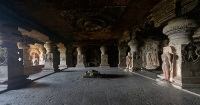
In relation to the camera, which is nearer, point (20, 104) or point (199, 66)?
point (20, 104)

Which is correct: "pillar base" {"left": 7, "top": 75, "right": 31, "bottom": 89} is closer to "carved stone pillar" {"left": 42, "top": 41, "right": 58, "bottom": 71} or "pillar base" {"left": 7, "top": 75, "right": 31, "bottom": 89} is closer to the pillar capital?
"carved stone pillar" {"left": 42, "top": 41, "right": 58, "bottom": 71}

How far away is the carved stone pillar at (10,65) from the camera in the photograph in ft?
13.3

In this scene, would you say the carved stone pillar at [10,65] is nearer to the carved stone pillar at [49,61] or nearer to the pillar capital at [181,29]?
the carved stone pillar at [49,61]

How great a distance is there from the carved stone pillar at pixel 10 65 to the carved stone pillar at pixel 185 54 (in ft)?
17.8

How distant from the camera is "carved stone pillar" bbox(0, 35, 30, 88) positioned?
405cm

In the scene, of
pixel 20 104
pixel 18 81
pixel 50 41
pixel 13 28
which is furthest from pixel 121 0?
pixel 50 41

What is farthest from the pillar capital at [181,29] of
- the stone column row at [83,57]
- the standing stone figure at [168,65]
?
the stone column row at [83,57]

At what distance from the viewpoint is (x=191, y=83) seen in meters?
3.37

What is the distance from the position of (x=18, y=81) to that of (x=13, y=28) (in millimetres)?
2014

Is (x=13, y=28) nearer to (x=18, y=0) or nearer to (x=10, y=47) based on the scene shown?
(x=10, y=47)

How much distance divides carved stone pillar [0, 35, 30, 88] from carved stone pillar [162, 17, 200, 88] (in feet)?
17.8

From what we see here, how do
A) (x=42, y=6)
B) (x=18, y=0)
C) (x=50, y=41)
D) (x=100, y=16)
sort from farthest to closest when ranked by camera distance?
(x=50, y=41) → (x=100, y=16) → (x=42, y=6) → (x=18, y=0)

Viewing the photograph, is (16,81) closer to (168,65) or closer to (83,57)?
(168,65)

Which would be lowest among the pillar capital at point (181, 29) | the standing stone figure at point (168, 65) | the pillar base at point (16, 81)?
the pillar base at point (16, 81)
